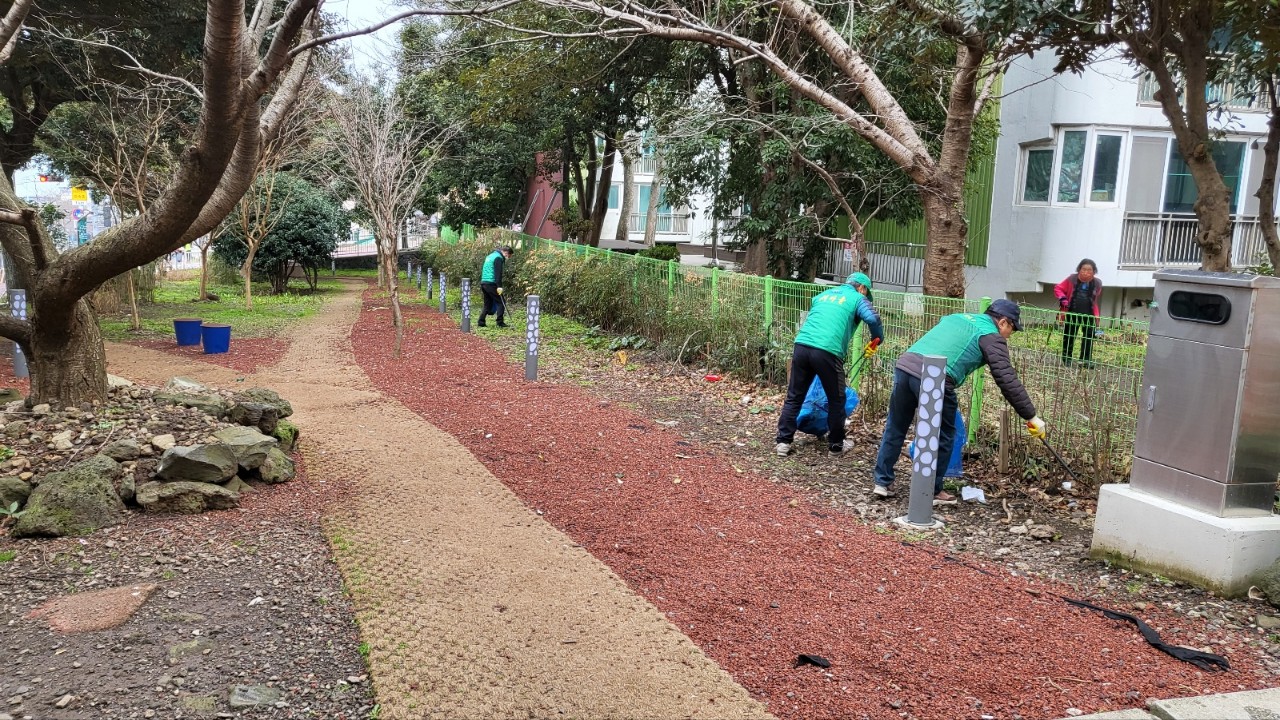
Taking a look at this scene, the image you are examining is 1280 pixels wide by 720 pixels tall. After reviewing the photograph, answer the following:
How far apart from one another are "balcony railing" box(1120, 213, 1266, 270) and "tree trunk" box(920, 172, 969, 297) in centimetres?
1070

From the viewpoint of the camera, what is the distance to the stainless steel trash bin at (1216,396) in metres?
4.45

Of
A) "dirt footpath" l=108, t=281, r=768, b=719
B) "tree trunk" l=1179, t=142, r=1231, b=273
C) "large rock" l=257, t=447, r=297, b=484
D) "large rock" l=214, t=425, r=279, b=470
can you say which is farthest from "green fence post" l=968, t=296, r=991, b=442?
"large rock" l=214, t=425, r=279, b=470

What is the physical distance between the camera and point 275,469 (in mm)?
6375

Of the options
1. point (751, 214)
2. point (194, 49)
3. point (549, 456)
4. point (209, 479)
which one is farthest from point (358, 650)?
point (751, 214)

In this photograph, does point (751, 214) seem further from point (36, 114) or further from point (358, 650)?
point (358, 650)

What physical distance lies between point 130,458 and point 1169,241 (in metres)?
17.6

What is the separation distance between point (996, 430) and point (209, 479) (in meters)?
5.64

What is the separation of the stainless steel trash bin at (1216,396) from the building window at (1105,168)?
44.9ft

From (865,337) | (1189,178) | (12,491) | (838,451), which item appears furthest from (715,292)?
(1189,178)

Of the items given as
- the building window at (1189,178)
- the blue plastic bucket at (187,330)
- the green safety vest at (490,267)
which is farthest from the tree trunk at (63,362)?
the building window at (1189,178)

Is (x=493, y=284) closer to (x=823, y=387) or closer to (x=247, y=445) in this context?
(x=823, y=387)

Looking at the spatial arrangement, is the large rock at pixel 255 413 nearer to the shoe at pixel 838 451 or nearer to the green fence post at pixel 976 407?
the shoe at pixel 838 451

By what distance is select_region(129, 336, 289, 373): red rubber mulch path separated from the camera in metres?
12.5

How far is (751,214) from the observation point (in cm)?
1656
